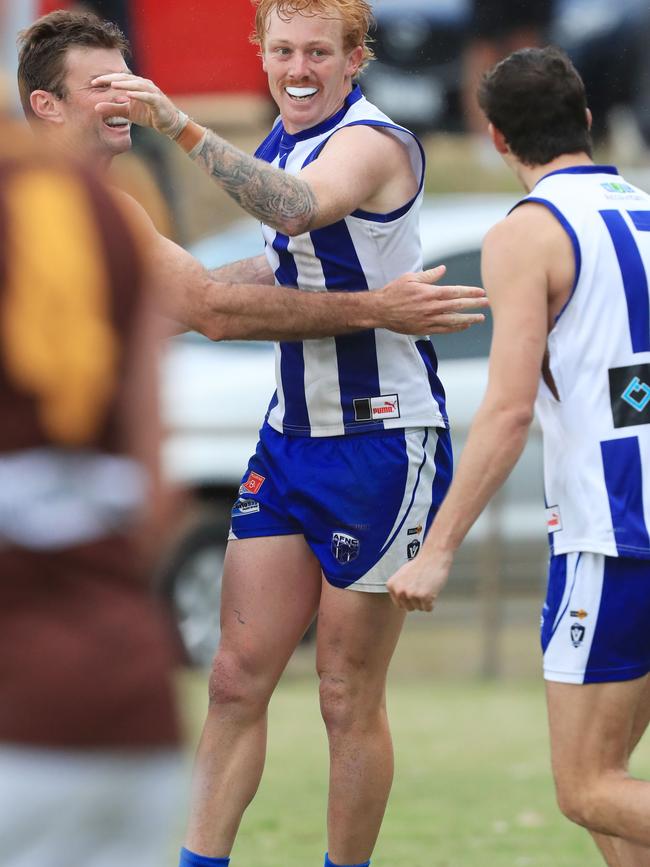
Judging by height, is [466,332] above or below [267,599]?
above

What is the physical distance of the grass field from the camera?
5.75 metres

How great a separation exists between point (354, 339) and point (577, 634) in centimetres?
118

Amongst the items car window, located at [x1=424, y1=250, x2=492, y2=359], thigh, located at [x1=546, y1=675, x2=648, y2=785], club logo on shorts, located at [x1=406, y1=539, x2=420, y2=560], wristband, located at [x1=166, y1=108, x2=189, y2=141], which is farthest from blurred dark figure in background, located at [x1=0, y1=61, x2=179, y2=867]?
car window, located at [x1=424, y1=250, x2=492, y2=359]

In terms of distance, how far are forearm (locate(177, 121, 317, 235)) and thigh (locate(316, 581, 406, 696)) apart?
3.45ft

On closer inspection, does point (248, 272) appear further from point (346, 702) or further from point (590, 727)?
point (590, 727)

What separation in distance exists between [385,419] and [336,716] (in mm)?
852

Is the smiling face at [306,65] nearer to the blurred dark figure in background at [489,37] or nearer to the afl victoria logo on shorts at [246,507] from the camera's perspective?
the afl victoria logo on shorts at [246,507]

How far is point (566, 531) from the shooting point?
4020mm

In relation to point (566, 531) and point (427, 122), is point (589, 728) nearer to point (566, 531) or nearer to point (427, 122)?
point (566, 531)

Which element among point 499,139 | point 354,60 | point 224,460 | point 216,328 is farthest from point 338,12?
point 224,460

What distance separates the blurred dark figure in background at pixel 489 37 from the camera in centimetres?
650

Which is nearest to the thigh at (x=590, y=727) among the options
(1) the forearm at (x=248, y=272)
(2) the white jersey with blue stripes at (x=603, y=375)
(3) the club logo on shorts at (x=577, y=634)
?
(3) the club logo on shorts at (x=577, y=634)

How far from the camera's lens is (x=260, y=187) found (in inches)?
169

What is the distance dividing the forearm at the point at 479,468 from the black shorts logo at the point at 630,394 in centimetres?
21
